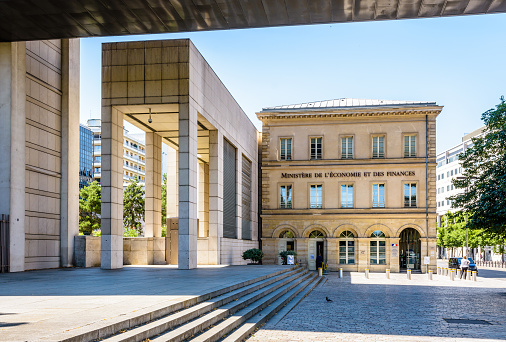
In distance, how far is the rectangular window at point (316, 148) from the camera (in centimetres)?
5056

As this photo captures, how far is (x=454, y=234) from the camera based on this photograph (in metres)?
93.4

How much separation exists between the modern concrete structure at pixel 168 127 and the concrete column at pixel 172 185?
4.84 m

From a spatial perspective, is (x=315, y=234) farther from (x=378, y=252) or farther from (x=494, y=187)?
(x=494, y=187)

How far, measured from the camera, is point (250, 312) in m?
15.1

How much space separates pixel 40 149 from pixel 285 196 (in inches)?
1063

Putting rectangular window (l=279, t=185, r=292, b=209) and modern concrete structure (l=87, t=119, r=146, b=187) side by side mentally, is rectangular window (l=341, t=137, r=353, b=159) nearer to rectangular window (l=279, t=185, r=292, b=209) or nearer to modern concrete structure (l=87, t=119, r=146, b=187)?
rectangular window (l=279, t=185, r=292, b=209)

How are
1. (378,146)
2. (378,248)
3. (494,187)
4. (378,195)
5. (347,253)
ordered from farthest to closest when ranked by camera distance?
(378,146)
(378,195)
(347,253)
(378,248)
(494,187)

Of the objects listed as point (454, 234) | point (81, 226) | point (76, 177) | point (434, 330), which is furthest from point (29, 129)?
point (454, 234)

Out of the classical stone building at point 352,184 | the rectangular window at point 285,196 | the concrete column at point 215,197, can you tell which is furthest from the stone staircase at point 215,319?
the rectangular window at point 285,196

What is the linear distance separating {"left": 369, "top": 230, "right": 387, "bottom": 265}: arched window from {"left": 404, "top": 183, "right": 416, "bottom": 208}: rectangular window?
11.5ft

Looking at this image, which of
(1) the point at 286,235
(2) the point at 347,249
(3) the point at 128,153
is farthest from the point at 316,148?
(3) the point at 128,153

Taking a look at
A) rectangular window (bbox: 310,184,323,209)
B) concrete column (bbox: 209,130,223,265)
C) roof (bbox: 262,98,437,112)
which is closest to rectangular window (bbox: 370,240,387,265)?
rectangular window (bbox: 310,184,323,209)

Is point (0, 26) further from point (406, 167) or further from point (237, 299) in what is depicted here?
point (406, 167)

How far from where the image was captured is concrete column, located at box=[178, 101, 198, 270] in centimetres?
2781
